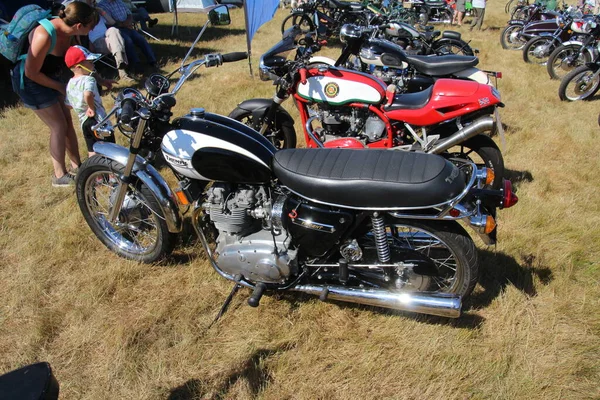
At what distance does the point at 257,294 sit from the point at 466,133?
2.07 m

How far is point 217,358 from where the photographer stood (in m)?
2.29

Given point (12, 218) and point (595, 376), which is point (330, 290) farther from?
point (12, 218)

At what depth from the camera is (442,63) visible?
4.38 metres

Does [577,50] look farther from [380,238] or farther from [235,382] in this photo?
[235,382]

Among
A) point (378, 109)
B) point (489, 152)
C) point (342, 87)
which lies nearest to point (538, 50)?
point (489, 152)

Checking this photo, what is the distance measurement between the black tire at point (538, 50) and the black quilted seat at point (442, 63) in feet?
15.4

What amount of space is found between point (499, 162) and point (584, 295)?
4.10 ft

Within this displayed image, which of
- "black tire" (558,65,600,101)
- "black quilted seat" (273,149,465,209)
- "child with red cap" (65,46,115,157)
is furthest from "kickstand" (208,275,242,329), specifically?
"black tire" (558,65,600,101)

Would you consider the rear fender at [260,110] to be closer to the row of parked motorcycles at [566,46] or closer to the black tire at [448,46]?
the black tire at [448,46]

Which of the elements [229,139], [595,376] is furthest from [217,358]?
[595,376]

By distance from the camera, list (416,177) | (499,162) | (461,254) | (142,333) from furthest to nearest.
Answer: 1. (499,162)
2. (142,333)
3. (461,254)
4. (416,177)

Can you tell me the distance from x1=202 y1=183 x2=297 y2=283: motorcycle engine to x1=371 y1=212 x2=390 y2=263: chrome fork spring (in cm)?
45

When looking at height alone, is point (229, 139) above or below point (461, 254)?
above

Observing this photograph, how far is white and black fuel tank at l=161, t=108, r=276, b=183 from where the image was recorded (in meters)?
2.14
